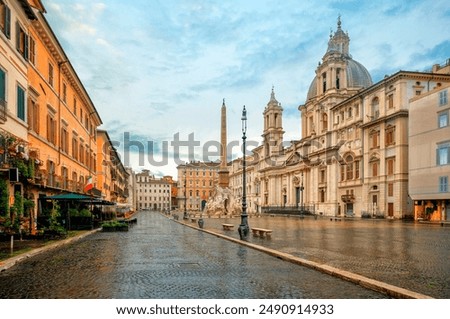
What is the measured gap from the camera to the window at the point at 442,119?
4116 cm

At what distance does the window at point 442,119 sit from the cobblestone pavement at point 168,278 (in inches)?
1302

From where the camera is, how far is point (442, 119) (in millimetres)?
41656

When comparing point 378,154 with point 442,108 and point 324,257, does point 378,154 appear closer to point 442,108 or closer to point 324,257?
point 442,108

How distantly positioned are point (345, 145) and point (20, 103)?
165 ft

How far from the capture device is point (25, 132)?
71.2 feet

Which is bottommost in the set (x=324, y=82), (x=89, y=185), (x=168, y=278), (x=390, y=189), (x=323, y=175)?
(x=168, y=278)

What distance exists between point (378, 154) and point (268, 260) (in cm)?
4468

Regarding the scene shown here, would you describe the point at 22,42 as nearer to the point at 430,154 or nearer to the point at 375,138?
the point at 430,154

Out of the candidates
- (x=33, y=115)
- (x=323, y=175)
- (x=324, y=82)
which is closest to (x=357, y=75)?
(x=324, y=82)

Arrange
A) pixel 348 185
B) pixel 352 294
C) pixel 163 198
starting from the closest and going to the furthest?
pixel 352 294, pixel 348 185, pixel 163 198

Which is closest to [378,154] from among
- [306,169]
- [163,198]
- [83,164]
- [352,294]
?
[306,169]

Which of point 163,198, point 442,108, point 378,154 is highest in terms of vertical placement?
point 442,108

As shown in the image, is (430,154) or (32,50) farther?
(430,154)

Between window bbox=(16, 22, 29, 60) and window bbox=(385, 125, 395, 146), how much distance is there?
138 ft
